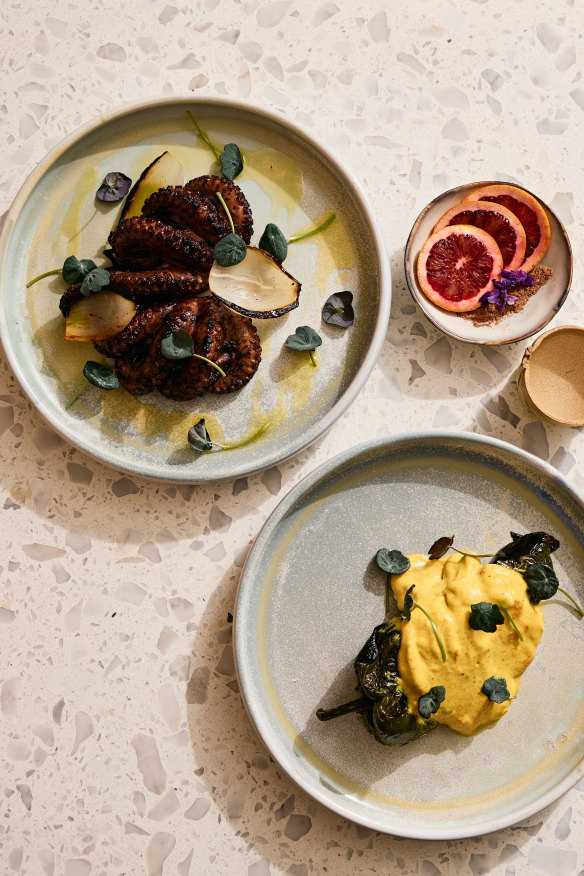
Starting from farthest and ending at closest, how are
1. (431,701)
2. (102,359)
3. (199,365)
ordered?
(102,359) < (199,365) < (431,701)

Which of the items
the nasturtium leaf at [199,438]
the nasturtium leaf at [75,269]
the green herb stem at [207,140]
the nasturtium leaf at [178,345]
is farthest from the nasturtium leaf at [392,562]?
the green herb stem at [207,140]

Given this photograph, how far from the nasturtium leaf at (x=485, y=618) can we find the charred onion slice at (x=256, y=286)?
1049 mm

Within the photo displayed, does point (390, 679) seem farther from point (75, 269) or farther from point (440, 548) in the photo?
point (75, 269)

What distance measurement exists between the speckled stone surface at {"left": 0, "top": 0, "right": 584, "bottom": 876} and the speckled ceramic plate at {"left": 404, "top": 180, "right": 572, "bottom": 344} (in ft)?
0.37

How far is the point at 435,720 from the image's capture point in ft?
6.95

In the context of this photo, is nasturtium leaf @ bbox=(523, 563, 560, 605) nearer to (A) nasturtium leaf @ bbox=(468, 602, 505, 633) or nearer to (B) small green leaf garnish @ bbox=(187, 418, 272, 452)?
(A) nasturtium leaf @ bbox=(468, 602, 505, 633)

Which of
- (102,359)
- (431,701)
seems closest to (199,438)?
(102,359)

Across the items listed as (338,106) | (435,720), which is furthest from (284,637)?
(338,106)

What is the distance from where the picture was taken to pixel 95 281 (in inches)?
84.3

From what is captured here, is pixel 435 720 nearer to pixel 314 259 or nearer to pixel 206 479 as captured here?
pixel 206 479

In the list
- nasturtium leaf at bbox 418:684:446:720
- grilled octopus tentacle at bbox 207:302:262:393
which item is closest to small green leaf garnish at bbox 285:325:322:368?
grilled octopus tentacle at bbox 207:302:262:393

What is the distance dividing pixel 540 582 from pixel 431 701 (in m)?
0.48

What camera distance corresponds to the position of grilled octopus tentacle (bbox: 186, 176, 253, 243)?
220 centimetres

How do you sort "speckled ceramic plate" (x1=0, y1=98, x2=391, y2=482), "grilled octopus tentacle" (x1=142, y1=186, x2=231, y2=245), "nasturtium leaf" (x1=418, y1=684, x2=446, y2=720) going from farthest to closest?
"speckled ceramic plate" (x1=0, y1=98, x2=391, y2=482) → "grilled octopus tentacle" (x1=142, y1=186, x2=231, y2=245) → "nasturtium leaf" (x1=418, y1=684, x2=446, y2=720)
